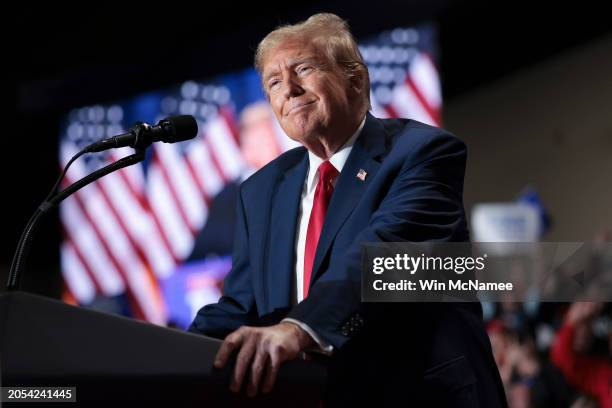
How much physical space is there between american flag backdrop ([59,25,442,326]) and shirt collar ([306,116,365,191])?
3525 mm

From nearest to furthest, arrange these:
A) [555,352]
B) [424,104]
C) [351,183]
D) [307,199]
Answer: [351,183] < [307,199] < [555,352] < [424,104]

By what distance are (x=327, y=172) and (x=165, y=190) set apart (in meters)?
4.73

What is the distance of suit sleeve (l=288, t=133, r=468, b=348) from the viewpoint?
4.23 feet

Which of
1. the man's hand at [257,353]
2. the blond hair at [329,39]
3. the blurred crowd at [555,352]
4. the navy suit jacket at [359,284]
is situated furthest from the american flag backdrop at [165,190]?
the man's hand at [257,353]

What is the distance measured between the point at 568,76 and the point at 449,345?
5.48 meters

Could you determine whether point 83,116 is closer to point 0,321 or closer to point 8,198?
point 8,198

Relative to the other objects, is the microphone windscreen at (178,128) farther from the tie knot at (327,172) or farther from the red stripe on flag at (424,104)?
the red stripe on flag at (424,104)

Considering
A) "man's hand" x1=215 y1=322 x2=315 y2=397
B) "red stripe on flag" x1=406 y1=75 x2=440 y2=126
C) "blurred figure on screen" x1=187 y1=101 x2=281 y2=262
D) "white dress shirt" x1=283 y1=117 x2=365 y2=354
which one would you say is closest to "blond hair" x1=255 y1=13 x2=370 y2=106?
"white dress shirt" x1=283 y1=117 x2=365 y2=354

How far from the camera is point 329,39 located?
5.50ft

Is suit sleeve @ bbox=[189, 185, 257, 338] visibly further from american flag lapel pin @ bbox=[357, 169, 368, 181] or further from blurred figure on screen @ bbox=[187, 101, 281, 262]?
blurred figure on screen @ bbox=[187, 101, 281, 262]

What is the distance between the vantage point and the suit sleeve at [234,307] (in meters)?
1.62

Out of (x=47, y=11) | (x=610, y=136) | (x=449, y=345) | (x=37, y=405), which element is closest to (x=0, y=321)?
(x=37, y=405)

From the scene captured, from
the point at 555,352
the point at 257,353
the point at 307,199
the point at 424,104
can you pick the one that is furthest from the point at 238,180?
the point at 257,353

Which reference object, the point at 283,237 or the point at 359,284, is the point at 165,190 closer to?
the point at 283,237
